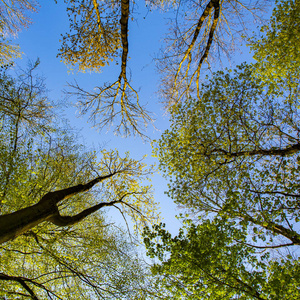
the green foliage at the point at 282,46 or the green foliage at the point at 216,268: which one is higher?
the green foliage at the point at 282,46

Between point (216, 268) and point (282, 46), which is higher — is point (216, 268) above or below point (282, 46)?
below

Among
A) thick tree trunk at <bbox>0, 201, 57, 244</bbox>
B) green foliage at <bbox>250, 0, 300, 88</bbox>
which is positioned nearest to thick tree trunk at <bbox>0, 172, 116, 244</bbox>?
thick tree trunk at <bbox>0, 201, 57, 244</bbox>

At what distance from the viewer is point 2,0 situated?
8.23 metres

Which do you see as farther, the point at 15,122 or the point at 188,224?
the point at 15,122

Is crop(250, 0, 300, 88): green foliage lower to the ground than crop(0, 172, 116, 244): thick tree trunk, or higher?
higher

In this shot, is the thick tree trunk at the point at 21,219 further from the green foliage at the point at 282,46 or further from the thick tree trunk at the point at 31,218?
the green foliage at the point at 282,46

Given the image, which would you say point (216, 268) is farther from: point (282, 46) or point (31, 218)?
point (282, 46)

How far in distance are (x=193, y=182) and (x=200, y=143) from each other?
170 centimetres

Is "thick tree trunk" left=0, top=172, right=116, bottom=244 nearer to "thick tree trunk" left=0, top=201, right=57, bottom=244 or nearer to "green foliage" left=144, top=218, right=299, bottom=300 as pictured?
"thick tree trunk" left=0, top=201, right=57, bottom=244

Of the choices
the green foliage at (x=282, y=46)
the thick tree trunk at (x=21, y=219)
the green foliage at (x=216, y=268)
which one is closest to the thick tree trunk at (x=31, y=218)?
the thick tree trunk at (x=21, y=219)

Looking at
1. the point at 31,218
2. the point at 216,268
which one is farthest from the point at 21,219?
the point at 216,268

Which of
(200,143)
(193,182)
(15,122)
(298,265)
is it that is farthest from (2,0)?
(298,265)

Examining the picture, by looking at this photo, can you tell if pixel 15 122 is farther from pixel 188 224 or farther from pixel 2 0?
pixel 188 224

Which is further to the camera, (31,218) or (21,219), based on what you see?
(31,218)
